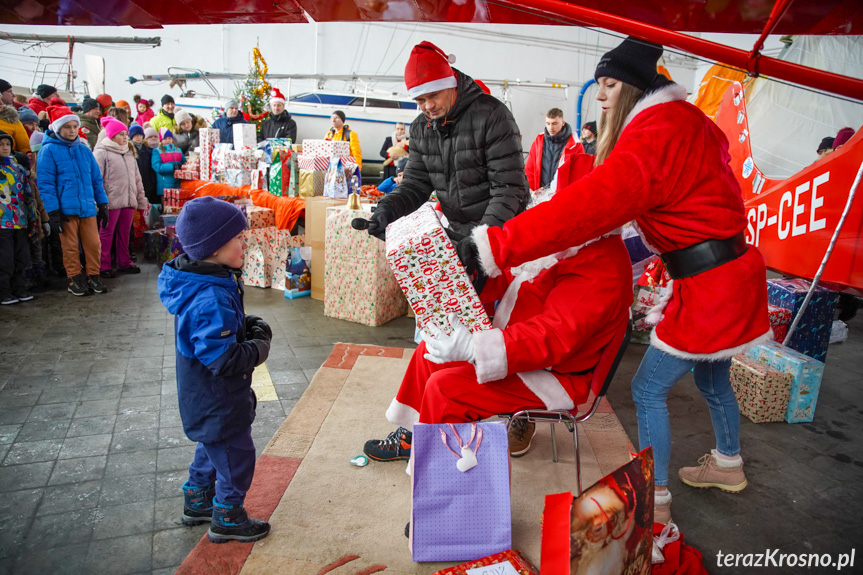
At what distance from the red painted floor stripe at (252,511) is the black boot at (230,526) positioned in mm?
23

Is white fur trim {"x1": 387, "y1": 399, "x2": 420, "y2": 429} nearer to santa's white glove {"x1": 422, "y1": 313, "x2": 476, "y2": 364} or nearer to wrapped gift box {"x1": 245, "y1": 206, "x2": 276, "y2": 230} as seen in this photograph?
santa's white glove {"x1": 422, "y1": 313, "x2": 476, "y2": 364}

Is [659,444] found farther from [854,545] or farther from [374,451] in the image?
[374,451]

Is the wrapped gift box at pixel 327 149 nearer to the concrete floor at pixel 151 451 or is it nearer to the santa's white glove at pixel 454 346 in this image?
the concrete floor at pixel 151 451

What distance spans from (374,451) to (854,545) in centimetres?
198

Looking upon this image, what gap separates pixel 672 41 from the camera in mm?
1772

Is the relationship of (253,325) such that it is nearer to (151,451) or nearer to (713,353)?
(151,451)

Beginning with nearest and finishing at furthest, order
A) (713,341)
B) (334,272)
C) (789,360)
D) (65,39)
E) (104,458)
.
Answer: (713,341), (104,458), (789,360), (334,272), (65,39)

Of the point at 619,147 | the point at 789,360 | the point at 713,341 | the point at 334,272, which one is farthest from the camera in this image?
the point at 334,272

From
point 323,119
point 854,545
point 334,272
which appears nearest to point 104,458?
point 334,272

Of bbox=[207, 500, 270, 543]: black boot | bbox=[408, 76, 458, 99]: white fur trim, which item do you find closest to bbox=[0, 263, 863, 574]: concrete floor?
bbox=[207, 500, 270, 543]: black boot

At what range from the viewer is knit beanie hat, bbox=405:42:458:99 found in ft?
8.25

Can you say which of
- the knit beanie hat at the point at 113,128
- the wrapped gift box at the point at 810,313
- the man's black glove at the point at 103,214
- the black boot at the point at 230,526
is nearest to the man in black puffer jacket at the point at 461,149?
the black boot at the point at 230,526

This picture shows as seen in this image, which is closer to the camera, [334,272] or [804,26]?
[804,26]

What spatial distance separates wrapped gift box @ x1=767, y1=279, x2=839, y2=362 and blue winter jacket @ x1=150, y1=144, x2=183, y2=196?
23.7 feet
